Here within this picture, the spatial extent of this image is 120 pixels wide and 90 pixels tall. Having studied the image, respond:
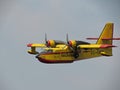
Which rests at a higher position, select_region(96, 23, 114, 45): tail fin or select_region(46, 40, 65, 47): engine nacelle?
select_region(96, 23, 114, 45): tail fin

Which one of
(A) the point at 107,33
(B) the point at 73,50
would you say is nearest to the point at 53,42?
(B) the point at 73,50

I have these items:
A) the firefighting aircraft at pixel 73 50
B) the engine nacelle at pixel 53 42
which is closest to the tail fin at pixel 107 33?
the firefighting aircraft at pixel 73 50

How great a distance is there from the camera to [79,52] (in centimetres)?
9081

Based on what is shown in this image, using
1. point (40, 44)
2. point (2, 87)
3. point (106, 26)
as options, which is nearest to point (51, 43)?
point (40, 44)

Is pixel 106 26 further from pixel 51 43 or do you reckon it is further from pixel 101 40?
pixel 51 43

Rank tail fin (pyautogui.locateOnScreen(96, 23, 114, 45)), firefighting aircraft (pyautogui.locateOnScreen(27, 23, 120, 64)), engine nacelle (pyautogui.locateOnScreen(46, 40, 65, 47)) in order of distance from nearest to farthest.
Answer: firefighting aircraft (pyautogui.locateOnScreen(27, 23, 120, 64)) < engine nacelle (pyautogui.locateOnScreen(46, 40, 65, 47)) < tail fin (pyautogui.locateOnScreen(96, 23, 114, 45))

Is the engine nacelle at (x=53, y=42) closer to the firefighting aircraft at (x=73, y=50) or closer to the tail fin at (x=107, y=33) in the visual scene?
the firefighting aircraft at (x=73, y=50)

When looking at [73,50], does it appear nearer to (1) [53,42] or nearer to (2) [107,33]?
(1) [53,42]

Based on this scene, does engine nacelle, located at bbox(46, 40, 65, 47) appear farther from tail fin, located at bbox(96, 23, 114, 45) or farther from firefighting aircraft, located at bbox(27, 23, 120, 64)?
tail fin, located at bbox(96, 23, 114, 45)

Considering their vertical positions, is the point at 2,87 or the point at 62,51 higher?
the point at 62,51

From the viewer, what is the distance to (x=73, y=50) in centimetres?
8888

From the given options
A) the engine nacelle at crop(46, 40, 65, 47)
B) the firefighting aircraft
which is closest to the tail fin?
the firefighting aircraft

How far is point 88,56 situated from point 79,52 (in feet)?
9.57

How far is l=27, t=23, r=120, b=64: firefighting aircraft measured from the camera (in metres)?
85.4
